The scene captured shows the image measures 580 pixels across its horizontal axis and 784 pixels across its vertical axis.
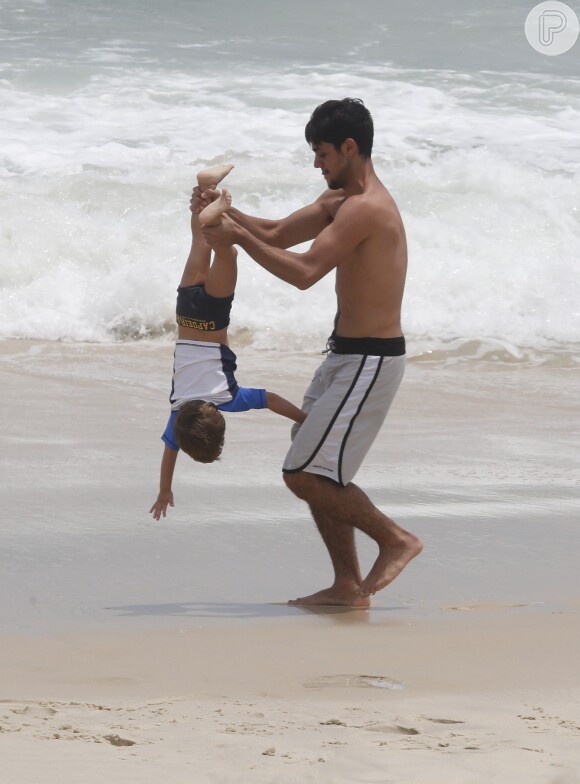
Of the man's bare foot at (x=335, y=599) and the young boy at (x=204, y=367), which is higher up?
the young boy at (x=204, y=367)

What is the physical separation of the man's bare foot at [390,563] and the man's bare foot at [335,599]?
0.03m

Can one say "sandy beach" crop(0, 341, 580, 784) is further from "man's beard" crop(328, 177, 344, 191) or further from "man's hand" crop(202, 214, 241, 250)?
"man's beard" crop(328, 177, 344, 191)

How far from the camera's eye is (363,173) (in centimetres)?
424

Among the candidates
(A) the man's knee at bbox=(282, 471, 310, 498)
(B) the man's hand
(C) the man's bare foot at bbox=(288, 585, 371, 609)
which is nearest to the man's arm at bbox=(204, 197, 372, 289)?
(B) the man's hand

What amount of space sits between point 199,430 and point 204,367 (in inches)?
11.0

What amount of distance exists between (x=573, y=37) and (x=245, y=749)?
1996 cm

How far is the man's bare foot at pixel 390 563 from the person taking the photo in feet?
14.0

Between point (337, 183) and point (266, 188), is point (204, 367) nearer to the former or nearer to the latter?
point (337, 183)

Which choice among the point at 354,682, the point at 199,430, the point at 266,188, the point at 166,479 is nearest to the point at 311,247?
the point at 199,430

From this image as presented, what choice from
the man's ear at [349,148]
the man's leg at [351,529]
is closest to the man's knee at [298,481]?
the man's leg at [351,529]

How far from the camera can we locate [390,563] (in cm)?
429

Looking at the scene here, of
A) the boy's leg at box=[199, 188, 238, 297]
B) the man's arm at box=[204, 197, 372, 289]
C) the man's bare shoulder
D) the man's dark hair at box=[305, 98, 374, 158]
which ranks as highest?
the man's dark hair at box=[305, 98, 374, 158]

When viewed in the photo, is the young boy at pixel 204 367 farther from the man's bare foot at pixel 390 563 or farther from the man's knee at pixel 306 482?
the man's bare foot at pixel 390 563

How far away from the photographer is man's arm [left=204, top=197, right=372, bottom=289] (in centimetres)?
393
